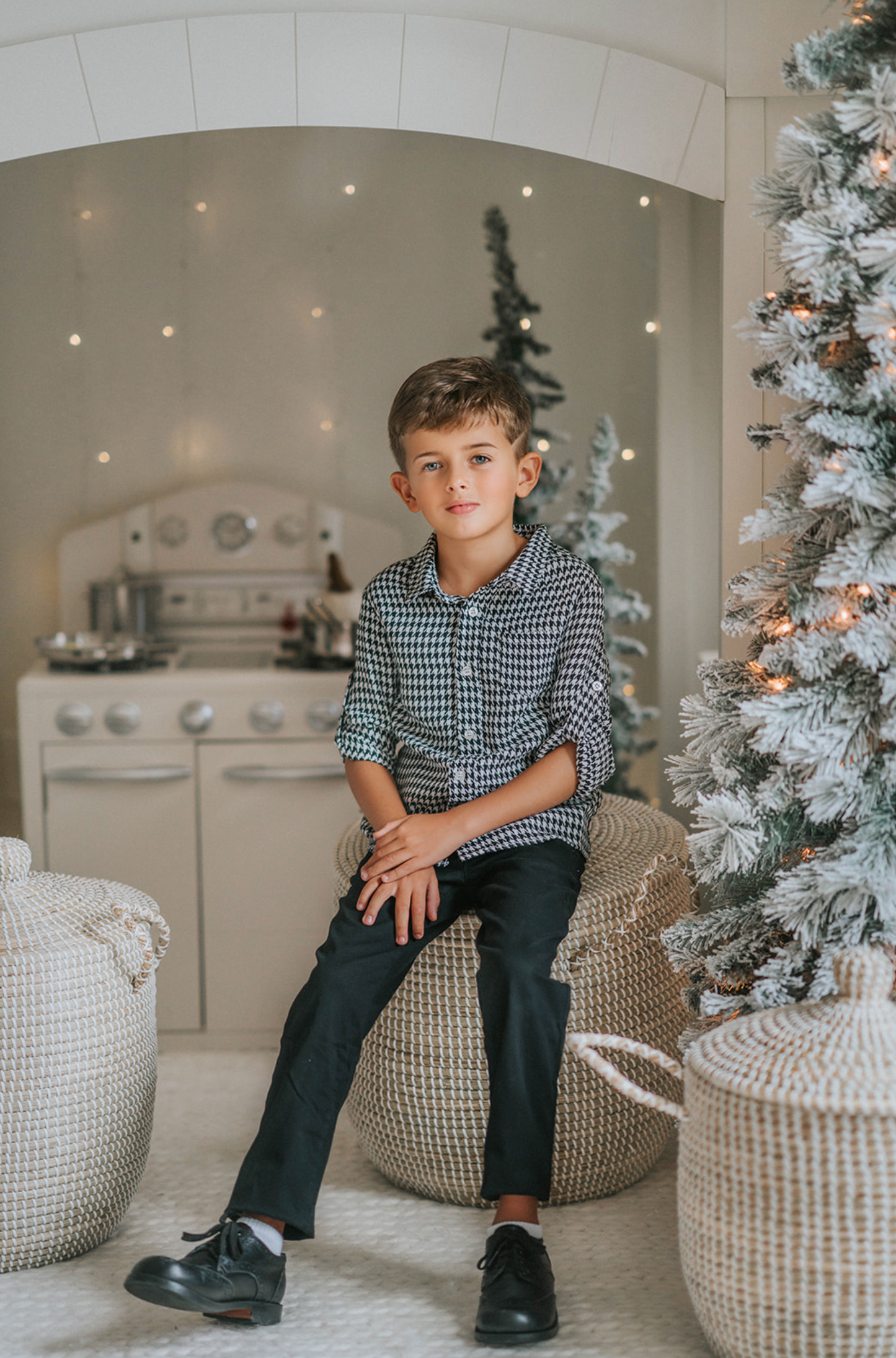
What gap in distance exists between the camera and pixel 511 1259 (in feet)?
4.84

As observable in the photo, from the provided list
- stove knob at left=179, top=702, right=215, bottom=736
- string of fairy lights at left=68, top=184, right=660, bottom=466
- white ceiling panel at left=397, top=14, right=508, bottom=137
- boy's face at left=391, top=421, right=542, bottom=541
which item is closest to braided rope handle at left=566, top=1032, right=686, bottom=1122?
boy's face at left=391, top=421, right=542, bottom=541

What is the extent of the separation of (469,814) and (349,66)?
1.21 m

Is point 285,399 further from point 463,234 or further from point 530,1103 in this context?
point 530,1103

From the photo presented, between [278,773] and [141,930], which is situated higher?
[278,773]

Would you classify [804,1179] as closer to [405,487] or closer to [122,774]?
[405,487]

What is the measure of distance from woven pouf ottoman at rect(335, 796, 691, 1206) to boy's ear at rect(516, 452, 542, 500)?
614 mm

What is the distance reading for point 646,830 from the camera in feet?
6.68

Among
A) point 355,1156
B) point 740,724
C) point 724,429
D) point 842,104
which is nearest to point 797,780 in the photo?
point 740,724

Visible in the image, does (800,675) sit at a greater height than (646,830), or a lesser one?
greater

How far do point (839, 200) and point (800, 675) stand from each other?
0.55 meters

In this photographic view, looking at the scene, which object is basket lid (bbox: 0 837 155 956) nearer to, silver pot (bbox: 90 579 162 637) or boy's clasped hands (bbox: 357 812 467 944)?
boy's clasped hands (bbox: 357 812 467 944)

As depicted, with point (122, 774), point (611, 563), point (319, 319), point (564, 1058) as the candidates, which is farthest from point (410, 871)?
point (319, 319)

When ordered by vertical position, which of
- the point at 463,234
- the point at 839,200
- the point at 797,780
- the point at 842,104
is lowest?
the point at 797,780

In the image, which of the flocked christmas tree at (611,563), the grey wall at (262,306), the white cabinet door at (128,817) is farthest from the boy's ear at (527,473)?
the grey wall at (262,306)
